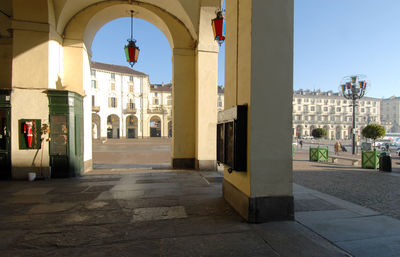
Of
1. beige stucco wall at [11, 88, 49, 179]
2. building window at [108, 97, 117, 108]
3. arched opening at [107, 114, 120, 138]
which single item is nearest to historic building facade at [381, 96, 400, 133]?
arched opening at [107, 114, 120, 138]

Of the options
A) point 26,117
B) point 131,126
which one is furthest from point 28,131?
point 131,126

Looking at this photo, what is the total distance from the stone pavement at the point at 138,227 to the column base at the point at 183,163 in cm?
327

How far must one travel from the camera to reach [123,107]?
159 feet

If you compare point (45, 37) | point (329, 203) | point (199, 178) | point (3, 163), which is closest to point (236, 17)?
point (329, 203)

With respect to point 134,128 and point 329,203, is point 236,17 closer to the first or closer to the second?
point 329,203

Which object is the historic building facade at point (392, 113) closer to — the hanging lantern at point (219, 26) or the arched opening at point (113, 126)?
the arched opening at point (113, 126)

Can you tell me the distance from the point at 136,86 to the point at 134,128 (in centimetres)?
1036

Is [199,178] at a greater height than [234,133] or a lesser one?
lesser

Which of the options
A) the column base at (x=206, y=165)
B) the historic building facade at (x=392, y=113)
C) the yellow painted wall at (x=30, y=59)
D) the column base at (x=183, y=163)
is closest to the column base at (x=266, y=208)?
the column base at (x=206, y=165)

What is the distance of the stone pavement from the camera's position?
110 inches

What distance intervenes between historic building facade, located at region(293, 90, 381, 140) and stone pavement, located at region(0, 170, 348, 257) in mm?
82455

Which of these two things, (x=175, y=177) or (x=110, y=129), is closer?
(x=175, y=177)

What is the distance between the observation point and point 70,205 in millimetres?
4535

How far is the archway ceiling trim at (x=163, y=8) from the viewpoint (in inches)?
286
